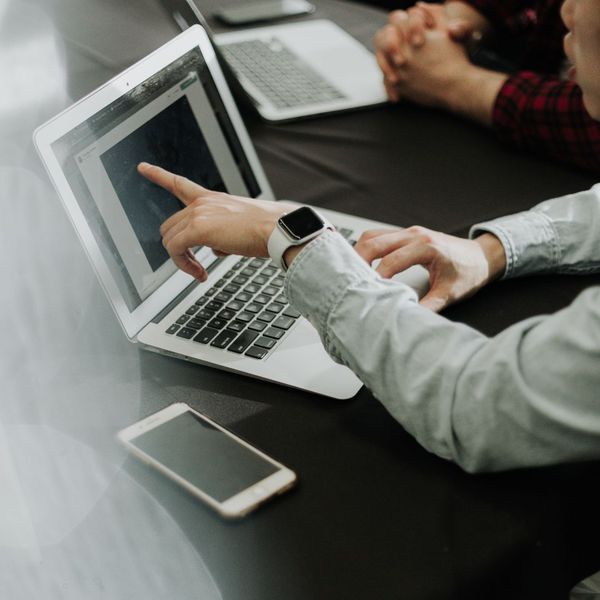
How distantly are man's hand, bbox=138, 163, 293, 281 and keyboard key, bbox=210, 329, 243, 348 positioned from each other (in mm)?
74

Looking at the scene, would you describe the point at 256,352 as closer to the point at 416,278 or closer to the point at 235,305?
the point at 235,305

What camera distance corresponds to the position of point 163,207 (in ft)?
2.95

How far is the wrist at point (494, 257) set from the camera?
92 cm

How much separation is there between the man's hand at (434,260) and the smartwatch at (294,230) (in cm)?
12

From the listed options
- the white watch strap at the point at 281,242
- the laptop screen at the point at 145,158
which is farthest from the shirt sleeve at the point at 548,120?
the white watch strap at the point at 281,242

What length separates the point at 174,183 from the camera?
0.87 metres

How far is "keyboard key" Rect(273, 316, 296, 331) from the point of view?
84 cm

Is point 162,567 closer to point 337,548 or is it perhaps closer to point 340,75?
point 337,548

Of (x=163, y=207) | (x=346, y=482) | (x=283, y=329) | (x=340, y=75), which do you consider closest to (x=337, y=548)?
(x=346, y=482)

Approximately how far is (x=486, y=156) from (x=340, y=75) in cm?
35

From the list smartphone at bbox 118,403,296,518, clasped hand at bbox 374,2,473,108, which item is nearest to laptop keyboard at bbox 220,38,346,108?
clasped hand at bbox 374,2,473,108

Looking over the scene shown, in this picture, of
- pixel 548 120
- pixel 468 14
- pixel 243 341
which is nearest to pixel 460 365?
pixel 243 341

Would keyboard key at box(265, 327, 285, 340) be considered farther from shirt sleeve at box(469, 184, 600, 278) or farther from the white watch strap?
shirt sleeve at box(469, 184, 600, 278)

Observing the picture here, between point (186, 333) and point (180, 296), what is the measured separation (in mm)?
70
